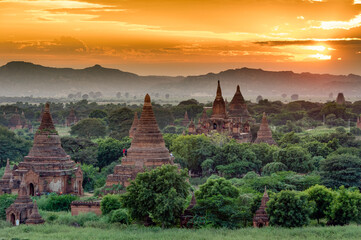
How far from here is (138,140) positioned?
4344 centimetres

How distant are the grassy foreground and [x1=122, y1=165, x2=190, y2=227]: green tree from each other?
2.75ft

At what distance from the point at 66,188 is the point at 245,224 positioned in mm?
14605

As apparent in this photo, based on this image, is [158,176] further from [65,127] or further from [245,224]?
[65,127]

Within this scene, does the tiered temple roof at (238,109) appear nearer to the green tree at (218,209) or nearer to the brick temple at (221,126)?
the brick temple at (221,126)

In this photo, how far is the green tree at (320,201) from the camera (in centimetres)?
3419

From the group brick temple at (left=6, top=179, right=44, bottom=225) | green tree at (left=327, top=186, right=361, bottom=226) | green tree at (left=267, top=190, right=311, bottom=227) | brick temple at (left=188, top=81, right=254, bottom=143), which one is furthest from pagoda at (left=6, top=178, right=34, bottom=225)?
brick temple at (left=188, top=81, right=254, bottom=143)

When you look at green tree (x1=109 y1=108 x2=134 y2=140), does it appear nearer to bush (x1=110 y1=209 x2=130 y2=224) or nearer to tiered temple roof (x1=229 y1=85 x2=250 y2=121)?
tiered temple roof (x1=229 y1=85 x2=250 y2=121)

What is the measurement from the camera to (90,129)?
93750mm

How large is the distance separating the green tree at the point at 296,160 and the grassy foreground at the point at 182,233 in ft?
59.5

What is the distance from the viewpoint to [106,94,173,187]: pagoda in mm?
41594

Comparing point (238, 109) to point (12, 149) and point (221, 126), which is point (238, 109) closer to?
point (221, 126)

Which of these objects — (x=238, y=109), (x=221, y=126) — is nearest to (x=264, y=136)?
(x=221, y=126)

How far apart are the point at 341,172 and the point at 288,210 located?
35.7 ft

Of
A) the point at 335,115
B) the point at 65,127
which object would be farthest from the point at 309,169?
the point at 65,127
